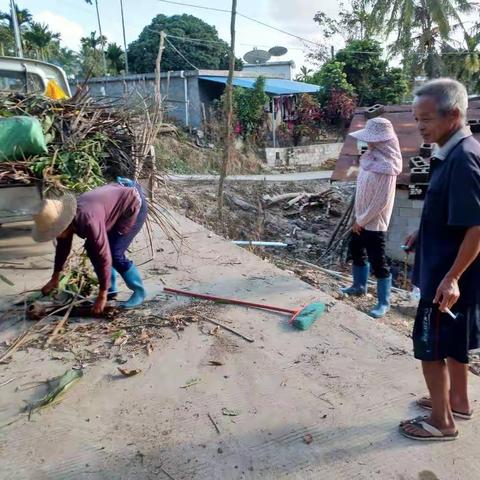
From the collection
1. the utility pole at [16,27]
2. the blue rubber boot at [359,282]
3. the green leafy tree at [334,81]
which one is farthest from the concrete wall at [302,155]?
the blue rubber boot at [359,282]

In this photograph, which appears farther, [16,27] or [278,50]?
[278,50]

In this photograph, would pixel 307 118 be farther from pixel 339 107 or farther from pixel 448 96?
pixel 448 96

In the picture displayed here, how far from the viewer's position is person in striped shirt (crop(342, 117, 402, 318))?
3.87 meters

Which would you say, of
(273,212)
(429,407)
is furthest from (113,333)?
(273,212)

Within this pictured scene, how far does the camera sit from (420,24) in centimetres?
2234

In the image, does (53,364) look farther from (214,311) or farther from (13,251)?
(13,251)

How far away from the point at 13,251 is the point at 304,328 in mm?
3384

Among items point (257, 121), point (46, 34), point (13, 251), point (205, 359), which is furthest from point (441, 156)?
point (46, 34)

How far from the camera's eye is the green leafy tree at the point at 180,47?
2592cm

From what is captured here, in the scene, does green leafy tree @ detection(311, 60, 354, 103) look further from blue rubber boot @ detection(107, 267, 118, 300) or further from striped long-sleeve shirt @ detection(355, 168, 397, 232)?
blue rubber boot @ detection(107, 267, 118, 300)

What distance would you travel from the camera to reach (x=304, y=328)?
332 centimetres

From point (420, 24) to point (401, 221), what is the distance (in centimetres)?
1960

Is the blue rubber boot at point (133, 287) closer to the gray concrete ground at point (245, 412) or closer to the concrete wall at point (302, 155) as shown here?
the gray concrete ground at point (245, 412)

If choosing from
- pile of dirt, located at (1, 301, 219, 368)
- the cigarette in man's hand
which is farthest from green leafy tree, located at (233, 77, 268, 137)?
the cigarette in man's hand
